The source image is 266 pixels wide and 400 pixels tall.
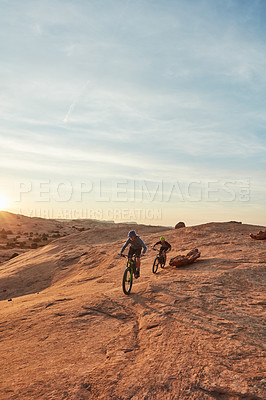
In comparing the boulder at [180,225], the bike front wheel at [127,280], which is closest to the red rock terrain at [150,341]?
the bike front wheel at [127,280]

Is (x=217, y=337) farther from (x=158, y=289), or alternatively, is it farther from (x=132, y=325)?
(x=158, y=289)

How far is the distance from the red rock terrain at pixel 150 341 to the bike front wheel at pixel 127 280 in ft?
1.08

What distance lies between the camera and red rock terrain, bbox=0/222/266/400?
5.67 meters

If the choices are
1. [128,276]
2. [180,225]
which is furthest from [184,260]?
[180,225]

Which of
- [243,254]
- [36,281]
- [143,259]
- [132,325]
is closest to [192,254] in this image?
[243,254]

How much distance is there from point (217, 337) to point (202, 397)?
206 centimetres

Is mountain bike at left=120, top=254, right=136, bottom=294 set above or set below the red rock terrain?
above

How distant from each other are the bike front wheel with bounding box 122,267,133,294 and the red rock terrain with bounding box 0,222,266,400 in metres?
0.33

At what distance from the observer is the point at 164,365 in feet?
20.4

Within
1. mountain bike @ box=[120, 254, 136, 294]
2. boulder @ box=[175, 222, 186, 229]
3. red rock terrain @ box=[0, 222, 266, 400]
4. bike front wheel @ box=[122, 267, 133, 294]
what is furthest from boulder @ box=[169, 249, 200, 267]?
boulder @ box=[175, 222, 186, 229]

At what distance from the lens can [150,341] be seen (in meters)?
7.42

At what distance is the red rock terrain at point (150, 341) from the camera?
567 centimetres

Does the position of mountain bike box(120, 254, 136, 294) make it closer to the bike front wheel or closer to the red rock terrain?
the bike front wheel

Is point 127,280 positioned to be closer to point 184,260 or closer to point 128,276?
point 128,276
